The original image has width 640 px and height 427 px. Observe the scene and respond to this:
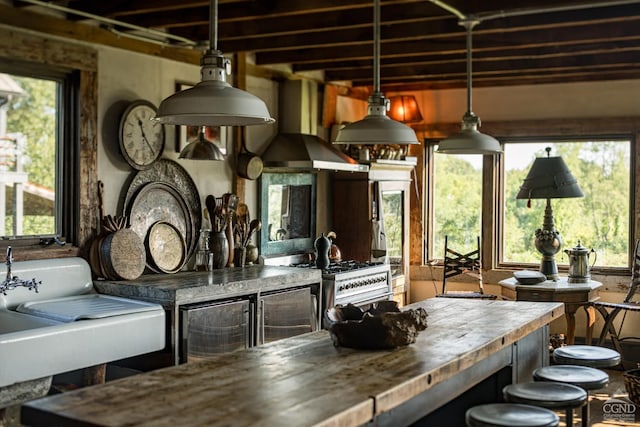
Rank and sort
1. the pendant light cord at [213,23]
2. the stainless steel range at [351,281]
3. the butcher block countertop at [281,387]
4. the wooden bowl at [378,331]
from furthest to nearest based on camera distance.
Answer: the stainless steel range at [351,281] < the wooden bowl at [378,331] < the pendant light cord at [213,23] < the butcher block countertop at [281,387]

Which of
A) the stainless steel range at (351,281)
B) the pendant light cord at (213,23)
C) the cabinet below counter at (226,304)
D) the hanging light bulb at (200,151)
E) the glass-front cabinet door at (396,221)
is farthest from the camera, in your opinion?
the glass-front cabinet door at (396,221)

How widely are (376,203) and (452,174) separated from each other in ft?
4.21

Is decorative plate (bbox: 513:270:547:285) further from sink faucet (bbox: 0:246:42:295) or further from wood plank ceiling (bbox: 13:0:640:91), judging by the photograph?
sink faucet (bbox: 0:246:42:295)

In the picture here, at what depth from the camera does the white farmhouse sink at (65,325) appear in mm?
3957

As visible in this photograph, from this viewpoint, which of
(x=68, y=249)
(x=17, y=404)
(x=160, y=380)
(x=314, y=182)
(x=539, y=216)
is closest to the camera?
(x=160, y=380)

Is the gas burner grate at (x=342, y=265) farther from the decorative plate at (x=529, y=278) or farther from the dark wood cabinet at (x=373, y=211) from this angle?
the decorative plate at (x=529, y=278)

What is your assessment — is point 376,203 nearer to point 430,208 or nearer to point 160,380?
point 430,208

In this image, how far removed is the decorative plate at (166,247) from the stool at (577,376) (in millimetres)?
2813

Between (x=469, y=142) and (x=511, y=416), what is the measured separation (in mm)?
1938

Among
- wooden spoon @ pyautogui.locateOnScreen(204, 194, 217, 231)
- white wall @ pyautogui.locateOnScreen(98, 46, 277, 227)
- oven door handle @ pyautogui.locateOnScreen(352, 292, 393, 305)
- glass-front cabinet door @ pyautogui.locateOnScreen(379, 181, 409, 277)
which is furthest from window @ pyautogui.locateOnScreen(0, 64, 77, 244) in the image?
glass-front cabinet door @ pyautogui.locateOnScreen(379, 181, 409, 277)

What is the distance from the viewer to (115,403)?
248 centimetres

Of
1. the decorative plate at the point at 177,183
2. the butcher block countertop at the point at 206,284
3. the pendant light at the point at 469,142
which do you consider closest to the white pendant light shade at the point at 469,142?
the pendant light at the point at 469,142

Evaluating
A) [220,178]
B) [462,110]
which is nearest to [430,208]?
[462,110]

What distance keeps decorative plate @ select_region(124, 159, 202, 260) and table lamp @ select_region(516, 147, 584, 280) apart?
2938 mm
